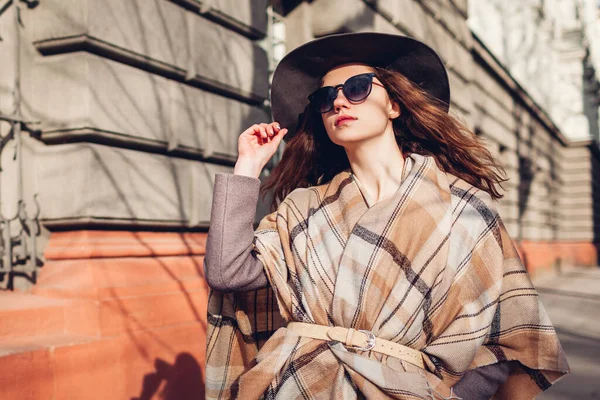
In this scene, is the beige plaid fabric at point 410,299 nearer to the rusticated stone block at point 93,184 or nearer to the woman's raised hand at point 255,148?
the woman's raised hand at point 255,148

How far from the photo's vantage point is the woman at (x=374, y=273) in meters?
1.92

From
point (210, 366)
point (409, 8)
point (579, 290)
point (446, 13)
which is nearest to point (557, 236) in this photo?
point (579, 290)

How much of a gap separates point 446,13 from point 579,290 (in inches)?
253

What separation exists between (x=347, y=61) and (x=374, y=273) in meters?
0.93

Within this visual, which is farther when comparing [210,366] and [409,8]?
[409,8]

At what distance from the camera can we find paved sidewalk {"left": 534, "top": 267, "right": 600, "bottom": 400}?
4.82 m

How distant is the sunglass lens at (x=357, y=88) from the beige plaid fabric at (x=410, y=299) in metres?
0.33

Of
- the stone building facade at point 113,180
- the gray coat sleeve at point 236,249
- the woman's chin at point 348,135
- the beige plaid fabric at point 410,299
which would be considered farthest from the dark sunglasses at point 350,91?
the stone building facade at point 113,180

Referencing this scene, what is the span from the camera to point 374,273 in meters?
1.94

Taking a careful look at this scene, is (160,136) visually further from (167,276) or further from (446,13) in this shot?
(446,13)

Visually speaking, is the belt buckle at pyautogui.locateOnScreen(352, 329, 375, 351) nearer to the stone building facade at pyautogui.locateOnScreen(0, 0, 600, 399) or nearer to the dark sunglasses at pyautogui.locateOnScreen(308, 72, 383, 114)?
the dark sunglasses at pyautogui.locateOnScreen(308, 72, 383, 114)

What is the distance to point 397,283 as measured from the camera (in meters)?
→ 1.93

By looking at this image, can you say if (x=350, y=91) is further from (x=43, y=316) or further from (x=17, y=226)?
(x=17, y=226)

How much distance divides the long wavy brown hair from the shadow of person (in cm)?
163
